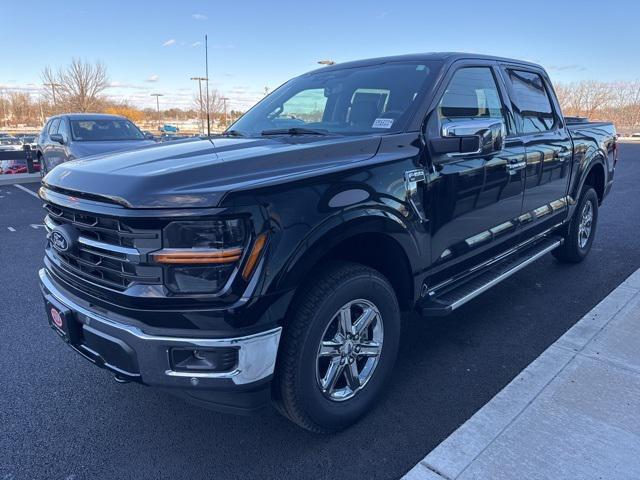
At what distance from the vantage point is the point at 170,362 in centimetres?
201

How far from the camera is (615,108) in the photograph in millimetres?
50000

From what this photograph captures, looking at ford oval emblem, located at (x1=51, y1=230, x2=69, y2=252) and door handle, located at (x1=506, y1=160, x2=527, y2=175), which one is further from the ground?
door handle, located at (x1=506, y1=160, x2=527, y2=175)

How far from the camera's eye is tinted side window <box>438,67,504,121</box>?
3119 millimetres

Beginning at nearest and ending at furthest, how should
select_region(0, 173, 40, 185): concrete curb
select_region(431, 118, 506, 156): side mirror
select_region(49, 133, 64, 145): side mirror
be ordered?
select_region(431, 118, 506, 156): side mirror → select_region(49, 133, 64, 145): side mirror → select_region(0, 173, 40, 185): concrete curb

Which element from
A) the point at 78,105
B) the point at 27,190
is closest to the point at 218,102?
the point at 78,105

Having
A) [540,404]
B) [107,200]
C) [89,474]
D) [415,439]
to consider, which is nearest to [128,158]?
[107,200]

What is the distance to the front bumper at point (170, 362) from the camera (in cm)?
197

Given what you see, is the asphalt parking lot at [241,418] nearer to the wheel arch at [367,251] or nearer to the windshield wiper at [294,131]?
the wheel arch at [367,251]

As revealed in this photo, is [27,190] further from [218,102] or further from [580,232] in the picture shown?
[218,102]

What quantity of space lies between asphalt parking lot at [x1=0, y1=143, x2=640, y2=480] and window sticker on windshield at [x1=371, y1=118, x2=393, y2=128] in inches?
61.0

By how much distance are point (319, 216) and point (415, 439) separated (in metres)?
1.25

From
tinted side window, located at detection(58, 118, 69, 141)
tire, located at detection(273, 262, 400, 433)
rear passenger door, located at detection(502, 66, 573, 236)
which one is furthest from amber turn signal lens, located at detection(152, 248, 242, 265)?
tinted side window, located at detection(58, 118, 69, 141)

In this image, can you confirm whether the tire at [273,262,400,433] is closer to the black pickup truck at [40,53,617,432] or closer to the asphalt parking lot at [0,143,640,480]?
the black pickup truck at [40,53,617,432]

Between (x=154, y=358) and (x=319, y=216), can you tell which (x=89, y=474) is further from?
(x=319, y=216)
